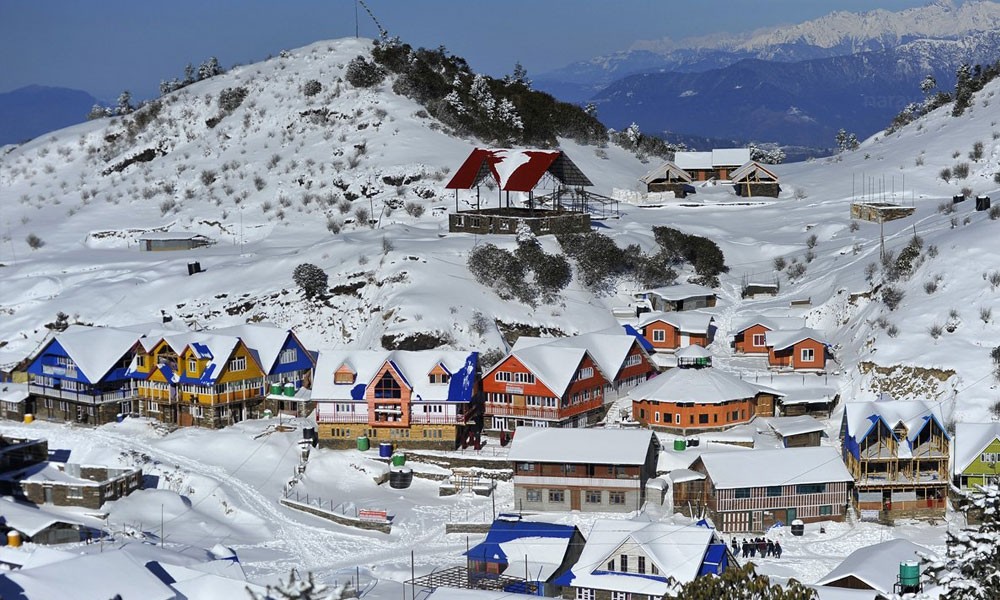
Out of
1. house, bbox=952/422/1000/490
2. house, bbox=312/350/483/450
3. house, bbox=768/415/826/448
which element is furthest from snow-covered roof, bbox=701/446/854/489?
house, bbox=312/350/483/450

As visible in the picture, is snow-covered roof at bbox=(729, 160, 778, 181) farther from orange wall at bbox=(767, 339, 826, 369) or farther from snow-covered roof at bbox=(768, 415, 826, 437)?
snow-covered roof at bbox=(768, 415, 826, 437)

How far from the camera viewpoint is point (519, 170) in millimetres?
85188

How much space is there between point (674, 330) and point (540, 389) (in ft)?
47.9

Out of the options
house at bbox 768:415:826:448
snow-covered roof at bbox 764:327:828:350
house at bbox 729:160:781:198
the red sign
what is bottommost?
the red sign

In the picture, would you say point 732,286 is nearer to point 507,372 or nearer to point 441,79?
point 507,372

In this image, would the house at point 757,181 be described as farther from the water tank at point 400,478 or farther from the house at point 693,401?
the water tank at point 400,478

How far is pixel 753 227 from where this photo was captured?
95125 mm

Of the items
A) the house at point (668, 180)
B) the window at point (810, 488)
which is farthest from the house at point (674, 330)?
the house at point (668, 180)

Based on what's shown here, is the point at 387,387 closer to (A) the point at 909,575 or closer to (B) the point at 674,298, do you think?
(B) the point at 674,298

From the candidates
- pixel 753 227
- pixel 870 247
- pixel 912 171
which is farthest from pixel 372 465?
pixel 912 171

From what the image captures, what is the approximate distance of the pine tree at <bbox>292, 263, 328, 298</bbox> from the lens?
74.2m

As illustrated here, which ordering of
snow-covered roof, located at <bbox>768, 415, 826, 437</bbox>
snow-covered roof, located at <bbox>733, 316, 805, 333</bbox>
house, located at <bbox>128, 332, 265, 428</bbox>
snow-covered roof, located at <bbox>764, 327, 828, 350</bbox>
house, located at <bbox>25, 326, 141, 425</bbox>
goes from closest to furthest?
snow-covered roof, located at <bbox>768, 415, 826, 437</bbox>
house, located at <bbox>128, 332, 265, 428</bbox>
house, located at <bbox>25, 326, 141, 425</bbox>
snow-covered roof, located at <bbox>764, 327, 828, 350</bbox>
snow-covered roof, located at <bbox>733, 316, 805, 333</bbox>

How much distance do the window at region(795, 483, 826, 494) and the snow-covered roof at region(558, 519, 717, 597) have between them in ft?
26.6

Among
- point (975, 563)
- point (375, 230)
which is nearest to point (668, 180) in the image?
point (375, 230)
